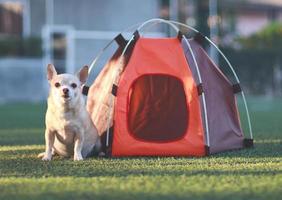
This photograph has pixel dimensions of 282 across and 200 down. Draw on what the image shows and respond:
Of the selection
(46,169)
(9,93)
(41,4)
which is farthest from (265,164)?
(41,4)

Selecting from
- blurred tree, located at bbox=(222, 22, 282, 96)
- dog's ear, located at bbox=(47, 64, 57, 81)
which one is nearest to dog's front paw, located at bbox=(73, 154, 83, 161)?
dog's ear, located at bbox=(47, 64, 57, 81)

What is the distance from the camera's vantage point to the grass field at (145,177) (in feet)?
12.7

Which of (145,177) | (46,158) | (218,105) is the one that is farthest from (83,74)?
(145,177)

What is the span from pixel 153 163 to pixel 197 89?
3.43 ft

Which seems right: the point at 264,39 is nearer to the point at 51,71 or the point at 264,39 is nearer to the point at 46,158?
the point at 51,71

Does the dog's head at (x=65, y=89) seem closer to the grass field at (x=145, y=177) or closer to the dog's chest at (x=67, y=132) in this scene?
the dog's chest at (x=67, y=132)

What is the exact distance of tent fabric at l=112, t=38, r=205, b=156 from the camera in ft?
19.3

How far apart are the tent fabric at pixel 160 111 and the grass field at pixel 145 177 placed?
11.7 inches

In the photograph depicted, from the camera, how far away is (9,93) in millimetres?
18797

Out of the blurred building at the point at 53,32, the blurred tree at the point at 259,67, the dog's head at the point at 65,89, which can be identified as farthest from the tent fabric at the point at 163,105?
the blurred tree at the point at 259,67

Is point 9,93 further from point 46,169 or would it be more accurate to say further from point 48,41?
point 46,169

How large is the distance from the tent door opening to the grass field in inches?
20.1

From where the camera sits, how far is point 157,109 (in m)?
6.30

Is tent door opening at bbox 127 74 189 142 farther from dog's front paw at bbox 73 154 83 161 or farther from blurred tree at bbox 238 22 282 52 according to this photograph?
blurred tree at bbox 238 22 282 52
